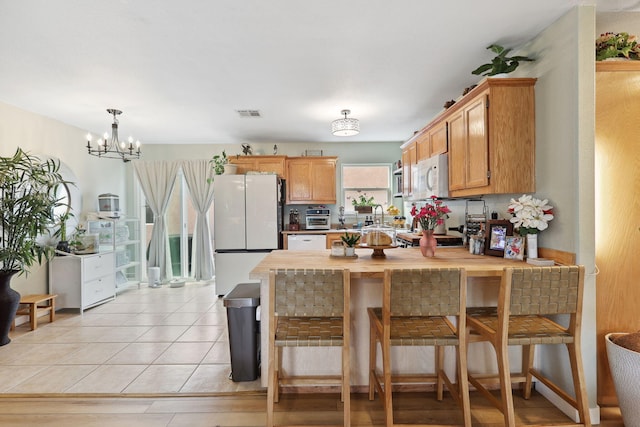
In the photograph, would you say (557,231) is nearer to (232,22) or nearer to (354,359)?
(354,359)

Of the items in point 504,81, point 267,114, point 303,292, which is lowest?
point 303,292

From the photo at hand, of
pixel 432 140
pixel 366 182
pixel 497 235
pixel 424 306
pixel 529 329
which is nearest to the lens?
pixel 424 306

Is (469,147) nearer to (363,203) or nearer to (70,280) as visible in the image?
(363,203)

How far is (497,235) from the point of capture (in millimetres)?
2652

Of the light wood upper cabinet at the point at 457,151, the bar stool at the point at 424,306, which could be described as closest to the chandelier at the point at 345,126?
the light wood upper cabinet at the point at 457,151

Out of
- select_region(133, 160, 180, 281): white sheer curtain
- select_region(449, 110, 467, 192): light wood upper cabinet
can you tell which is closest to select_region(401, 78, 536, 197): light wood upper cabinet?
select_region(449, 110, 467, 192): light wood upper cabinet

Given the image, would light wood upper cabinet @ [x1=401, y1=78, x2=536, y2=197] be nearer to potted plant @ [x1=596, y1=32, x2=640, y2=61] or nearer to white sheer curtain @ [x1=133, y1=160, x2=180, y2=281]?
potted plant @ [x1=596, y1=32, x2=640, y2=61]

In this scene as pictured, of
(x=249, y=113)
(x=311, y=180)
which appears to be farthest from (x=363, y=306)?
(x=311, y=180)

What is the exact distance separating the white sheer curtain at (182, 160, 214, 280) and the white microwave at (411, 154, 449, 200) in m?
3.72

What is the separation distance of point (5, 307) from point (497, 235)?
14.5 feet

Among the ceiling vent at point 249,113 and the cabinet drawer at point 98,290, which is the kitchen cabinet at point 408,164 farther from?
the cabinet drawer at point 98,290

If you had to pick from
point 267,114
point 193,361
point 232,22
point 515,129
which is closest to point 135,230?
point 267,114

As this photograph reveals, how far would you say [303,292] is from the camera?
186cm

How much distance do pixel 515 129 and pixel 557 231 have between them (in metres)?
0.75
